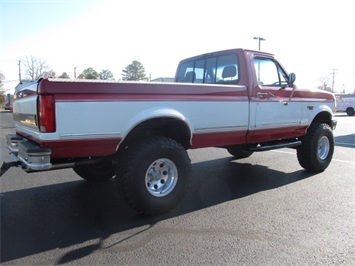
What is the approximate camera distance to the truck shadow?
10.7 feet

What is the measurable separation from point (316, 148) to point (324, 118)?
93 cm

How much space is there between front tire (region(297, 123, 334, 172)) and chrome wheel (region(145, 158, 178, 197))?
11.1 ft

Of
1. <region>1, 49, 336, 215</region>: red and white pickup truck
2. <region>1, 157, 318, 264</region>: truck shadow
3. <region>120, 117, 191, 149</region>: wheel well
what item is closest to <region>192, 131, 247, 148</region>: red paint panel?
<region>1, 49, 336, 215</region>: red and white pickup truck

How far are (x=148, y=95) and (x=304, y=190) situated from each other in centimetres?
311

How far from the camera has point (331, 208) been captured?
14.4 ft

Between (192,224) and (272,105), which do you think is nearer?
(192,224)

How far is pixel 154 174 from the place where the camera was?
4109 millimetres

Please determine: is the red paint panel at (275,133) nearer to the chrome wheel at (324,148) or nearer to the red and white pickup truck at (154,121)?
the red and white pickup truck at (154,121)

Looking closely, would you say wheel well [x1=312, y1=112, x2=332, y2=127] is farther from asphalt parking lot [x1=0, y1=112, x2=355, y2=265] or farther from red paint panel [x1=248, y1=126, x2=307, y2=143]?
asphalt parking lot [x1=0, y1=112, x2=355, y2=265]

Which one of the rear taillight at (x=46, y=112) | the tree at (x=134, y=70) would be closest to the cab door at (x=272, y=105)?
the rear taillight at (x=46, y=112)

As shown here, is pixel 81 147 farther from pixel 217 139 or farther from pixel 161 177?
pixel 217 139

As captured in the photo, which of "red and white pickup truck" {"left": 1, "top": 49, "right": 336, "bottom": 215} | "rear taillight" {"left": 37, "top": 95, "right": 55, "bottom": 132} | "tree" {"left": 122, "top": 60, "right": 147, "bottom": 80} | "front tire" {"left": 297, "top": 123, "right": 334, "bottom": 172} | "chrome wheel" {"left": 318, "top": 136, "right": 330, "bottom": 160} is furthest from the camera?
"tree" {"left": 122, "top": 60, "right": 147, "bottom": 80}

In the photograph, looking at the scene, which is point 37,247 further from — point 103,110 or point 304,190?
point 304,190

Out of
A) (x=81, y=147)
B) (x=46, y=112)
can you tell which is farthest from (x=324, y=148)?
(x=46, y=112)
